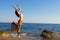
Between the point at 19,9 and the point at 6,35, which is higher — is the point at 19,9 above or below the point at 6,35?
above

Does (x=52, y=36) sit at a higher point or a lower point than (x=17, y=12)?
lower

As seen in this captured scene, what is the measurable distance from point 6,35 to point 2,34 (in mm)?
622

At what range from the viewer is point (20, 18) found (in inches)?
581

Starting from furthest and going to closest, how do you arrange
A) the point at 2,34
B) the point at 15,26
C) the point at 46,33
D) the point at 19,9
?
the point at 46,33 → the point at 2,34 → the point at 15,26 → the point at 19,9

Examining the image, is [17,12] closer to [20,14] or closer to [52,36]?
[20,14]

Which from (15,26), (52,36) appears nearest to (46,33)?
(52,36)

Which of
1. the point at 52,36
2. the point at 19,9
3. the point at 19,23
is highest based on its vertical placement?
the point at 19,9

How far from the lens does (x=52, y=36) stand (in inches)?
1164

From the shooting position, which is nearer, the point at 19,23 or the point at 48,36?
the point at 19,23

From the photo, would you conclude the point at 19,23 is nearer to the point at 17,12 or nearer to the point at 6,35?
the point at 17,12

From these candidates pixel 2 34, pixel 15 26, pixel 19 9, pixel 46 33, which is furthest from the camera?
pixel 46 33

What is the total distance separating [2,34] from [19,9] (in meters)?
14.7

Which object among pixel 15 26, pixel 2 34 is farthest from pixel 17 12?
pixel 2 34

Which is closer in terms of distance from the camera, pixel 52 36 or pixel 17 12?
pixel 17 12
